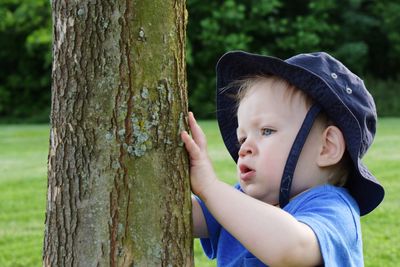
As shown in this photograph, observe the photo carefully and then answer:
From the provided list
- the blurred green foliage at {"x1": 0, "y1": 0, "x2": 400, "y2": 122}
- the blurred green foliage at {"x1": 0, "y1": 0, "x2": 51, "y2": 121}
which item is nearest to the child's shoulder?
the blurred green foliage at {"x1": 0, "y1": 0, "x2": 400, "y2": 122}

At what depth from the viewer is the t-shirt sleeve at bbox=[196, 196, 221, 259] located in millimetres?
2557

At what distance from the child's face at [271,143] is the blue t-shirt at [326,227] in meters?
0.08

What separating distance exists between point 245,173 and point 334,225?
328 millimetres

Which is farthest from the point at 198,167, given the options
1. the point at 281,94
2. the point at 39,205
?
the point at 39,205

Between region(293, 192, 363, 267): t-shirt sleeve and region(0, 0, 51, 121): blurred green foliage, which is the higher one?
region(293, 192, 363, 267): t-shirt sleeve

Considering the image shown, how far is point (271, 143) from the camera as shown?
94.7 inches

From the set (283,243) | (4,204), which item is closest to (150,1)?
(283,243)

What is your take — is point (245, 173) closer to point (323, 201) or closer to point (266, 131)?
point (266, 131)

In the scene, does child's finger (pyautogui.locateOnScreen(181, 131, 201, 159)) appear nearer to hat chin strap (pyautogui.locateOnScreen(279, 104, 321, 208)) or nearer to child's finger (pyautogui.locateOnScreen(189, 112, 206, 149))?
child's finger (pyautogui.locateOnScreen(189, 112, 206, 149))

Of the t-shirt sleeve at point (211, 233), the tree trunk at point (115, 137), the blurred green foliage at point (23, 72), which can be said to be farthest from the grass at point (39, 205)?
the blurred green foliage at point (23, 72)

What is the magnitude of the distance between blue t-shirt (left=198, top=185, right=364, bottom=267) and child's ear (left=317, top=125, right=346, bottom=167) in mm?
76

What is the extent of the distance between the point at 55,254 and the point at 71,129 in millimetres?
364

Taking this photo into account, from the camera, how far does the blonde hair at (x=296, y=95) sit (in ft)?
7.93

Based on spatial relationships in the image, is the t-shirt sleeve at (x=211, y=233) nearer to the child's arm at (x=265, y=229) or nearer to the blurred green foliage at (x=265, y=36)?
the child's arm at (x=265, y=229)
